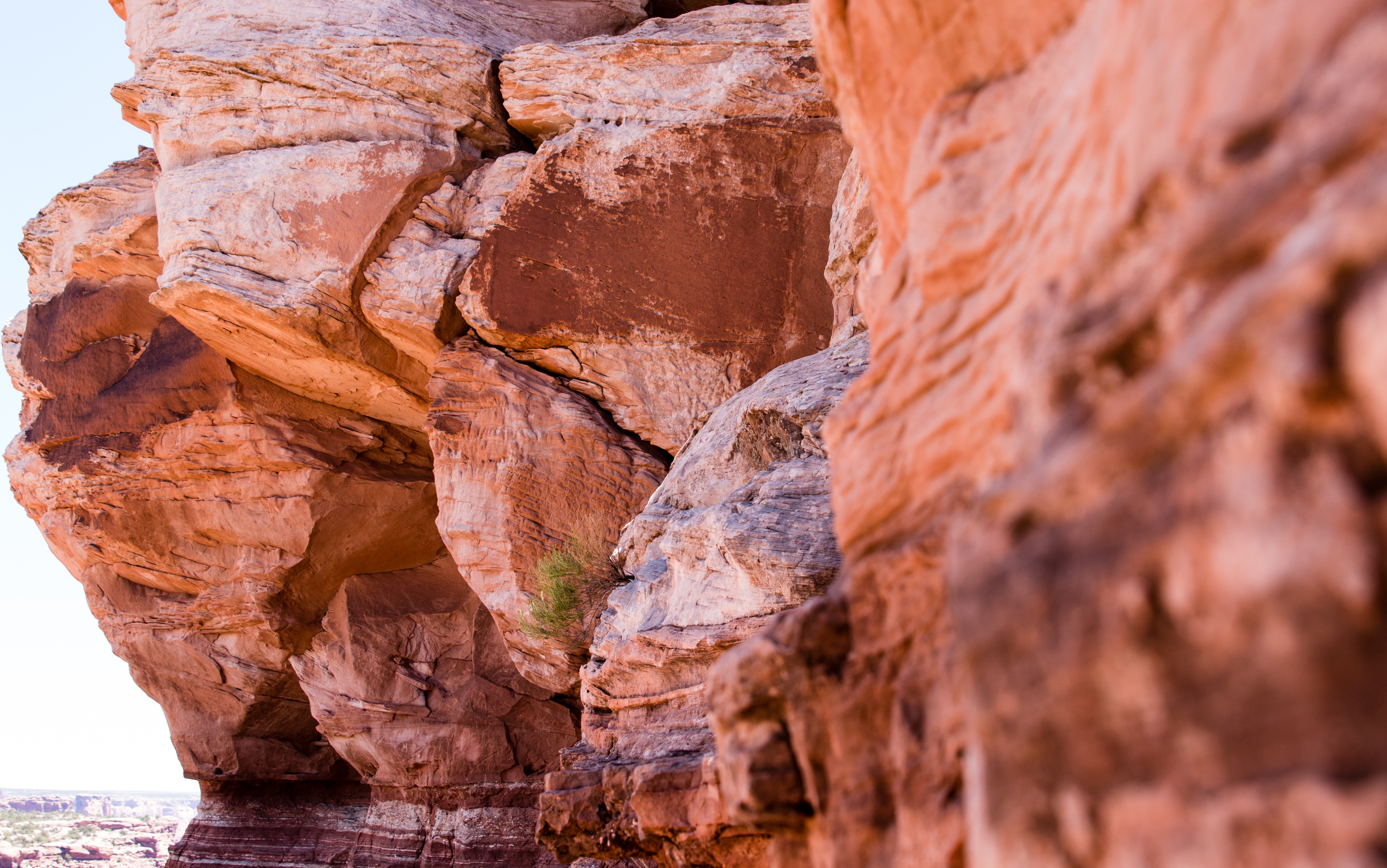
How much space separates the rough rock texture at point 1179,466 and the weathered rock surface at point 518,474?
7.52 m

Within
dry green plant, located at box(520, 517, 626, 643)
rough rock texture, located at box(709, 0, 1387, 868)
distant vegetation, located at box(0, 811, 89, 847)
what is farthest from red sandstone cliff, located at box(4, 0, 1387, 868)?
distant vegetation, located at box(0, 811, 89, 847)

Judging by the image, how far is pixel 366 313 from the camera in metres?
10.6

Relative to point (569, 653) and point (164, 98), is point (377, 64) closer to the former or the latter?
point (164, 98)

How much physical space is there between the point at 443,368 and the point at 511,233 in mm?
1681

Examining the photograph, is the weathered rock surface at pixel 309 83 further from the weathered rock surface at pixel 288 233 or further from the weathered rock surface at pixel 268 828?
the weathered rock surface at pixel 268 828

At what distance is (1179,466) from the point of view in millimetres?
1415

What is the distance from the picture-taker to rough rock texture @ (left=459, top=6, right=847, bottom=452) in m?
10.2

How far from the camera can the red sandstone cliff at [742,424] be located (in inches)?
53.0

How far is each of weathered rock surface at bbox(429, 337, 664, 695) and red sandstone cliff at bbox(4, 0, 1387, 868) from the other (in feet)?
0.18

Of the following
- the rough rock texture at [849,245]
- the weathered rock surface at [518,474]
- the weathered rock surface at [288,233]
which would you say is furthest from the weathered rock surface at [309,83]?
the rough rock texture at [849,245]

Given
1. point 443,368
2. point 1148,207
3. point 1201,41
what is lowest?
point 1148,207

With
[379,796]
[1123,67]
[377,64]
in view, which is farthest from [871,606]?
[379,796]

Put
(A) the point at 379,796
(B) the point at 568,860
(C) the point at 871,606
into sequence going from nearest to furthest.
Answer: (C) the point at 871,606
(B) the point at 568,860
(A) the point at 379,796

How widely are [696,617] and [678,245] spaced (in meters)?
5.89
